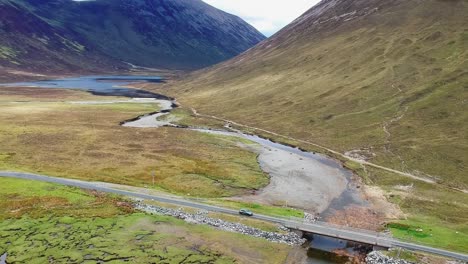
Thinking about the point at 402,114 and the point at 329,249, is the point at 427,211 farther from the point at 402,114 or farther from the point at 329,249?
the point at 402,114

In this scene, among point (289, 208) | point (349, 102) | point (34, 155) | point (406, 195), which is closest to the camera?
point (289, 208)

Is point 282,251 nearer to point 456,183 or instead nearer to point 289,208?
point 289,208

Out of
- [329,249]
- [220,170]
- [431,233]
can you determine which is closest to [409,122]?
[220,170]

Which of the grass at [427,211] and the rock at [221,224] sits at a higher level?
the grass at [427,211]

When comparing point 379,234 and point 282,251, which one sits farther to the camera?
point 379,234

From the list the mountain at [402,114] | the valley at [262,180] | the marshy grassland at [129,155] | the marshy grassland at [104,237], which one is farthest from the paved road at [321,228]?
the mountain at [402,114]

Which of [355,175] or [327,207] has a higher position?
[355,175]

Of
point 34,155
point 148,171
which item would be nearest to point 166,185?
point 148,171

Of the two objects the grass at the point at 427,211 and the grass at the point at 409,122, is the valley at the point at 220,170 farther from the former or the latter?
A: the grass at the point at 409,122
